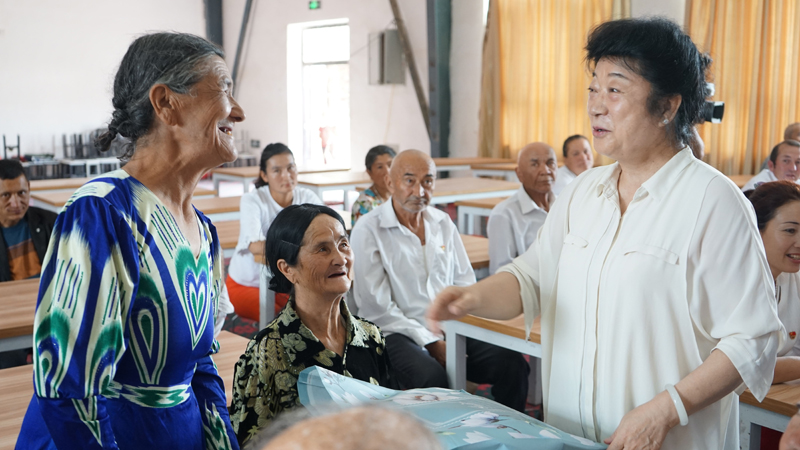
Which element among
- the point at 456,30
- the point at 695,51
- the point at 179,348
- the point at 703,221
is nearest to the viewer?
the point at 179,348

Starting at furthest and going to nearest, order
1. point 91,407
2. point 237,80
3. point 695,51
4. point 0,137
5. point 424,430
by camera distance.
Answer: point 237,80
point 0,137
point 695,51
point 91,407
point 424,430

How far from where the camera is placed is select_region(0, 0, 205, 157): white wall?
476 inches

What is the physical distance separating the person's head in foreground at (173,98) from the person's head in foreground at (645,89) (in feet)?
2.63

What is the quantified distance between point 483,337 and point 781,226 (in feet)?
3.53

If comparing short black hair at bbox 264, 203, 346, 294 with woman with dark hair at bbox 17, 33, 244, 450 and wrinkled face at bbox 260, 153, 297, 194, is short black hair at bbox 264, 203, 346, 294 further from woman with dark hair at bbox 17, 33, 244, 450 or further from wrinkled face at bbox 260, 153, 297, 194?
wrinkled face at bbox 260, 153, 297, 194

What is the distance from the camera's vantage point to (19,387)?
1997mm

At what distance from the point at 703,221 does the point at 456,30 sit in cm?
971

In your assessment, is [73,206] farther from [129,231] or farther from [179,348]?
[179,348]

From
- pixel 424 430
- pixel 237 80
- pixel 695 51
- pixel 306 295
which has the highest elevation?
pixel 237 80

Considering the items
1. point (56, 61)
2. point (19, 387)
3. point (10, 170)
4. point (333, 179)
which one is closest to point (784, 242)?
point (19, 387)

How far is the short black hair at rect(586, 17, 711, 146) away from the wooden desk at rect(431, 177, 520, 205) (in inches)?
183

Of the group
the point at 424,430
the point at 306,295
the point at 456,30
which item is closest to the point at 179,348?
the point at 424,430

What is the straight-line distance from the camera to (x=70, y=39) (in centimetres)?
1266

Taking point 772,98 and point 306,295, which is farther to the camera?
point 772,98
